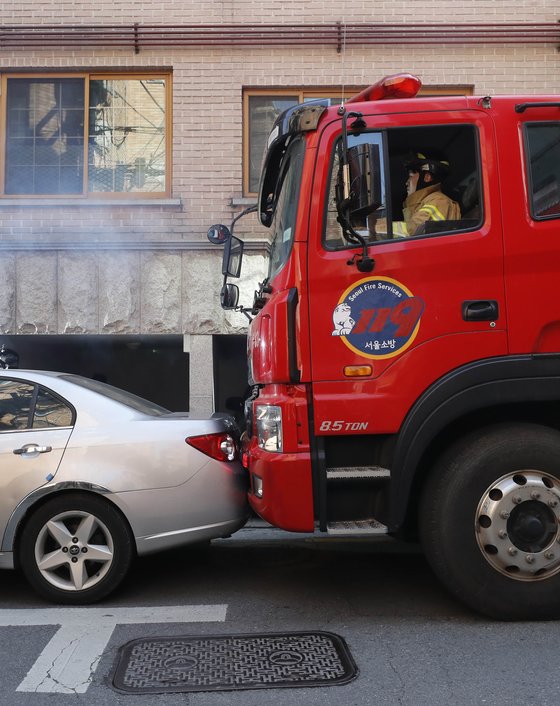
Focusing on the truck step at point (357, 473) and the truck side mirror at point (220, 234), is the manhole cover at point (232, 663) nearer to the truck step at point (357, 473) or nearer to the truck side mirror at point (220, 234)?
the truck step at point (357, 473)

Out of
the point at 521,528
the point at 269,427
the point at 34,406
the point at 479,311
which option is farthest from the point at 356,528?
the point at 34,406

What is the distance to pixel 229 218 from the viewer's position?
9594mm

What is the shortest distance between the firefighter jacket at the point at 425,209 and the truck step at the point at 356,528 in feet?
5.37

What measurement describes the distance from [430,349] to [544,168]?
127cm

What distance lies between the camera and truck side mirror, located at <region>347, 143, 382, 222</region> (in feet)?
13.1

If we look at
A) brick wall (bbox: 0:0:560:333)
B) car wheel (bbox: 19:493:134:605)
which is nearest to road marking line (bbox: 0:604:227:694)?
car wheel (bbox: 19:493:134:605)

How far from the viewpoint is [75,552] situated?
4.55 m

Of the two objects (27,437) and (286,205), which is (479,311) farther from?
(27,437)

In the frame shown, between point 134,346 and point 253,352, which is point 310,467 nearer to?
point 253,352

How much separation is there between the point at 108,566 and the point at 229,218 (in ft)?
19.3

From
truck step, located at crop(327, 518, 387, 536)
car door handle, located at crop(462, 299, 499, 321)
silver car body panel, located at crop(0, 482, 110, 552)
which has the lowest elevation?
truck step, located at crop(327, 518, 387, 536)

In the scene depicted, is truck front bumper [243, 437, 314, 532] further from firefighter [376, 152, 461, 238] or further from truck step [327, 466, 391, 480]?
firefighter [376, 152, 461, 238]

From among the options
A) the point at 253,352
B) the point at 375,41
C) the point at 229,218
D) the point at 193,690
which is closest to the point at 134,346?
the point at 229,218

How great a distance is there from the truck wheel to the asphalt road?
0.18 meters
